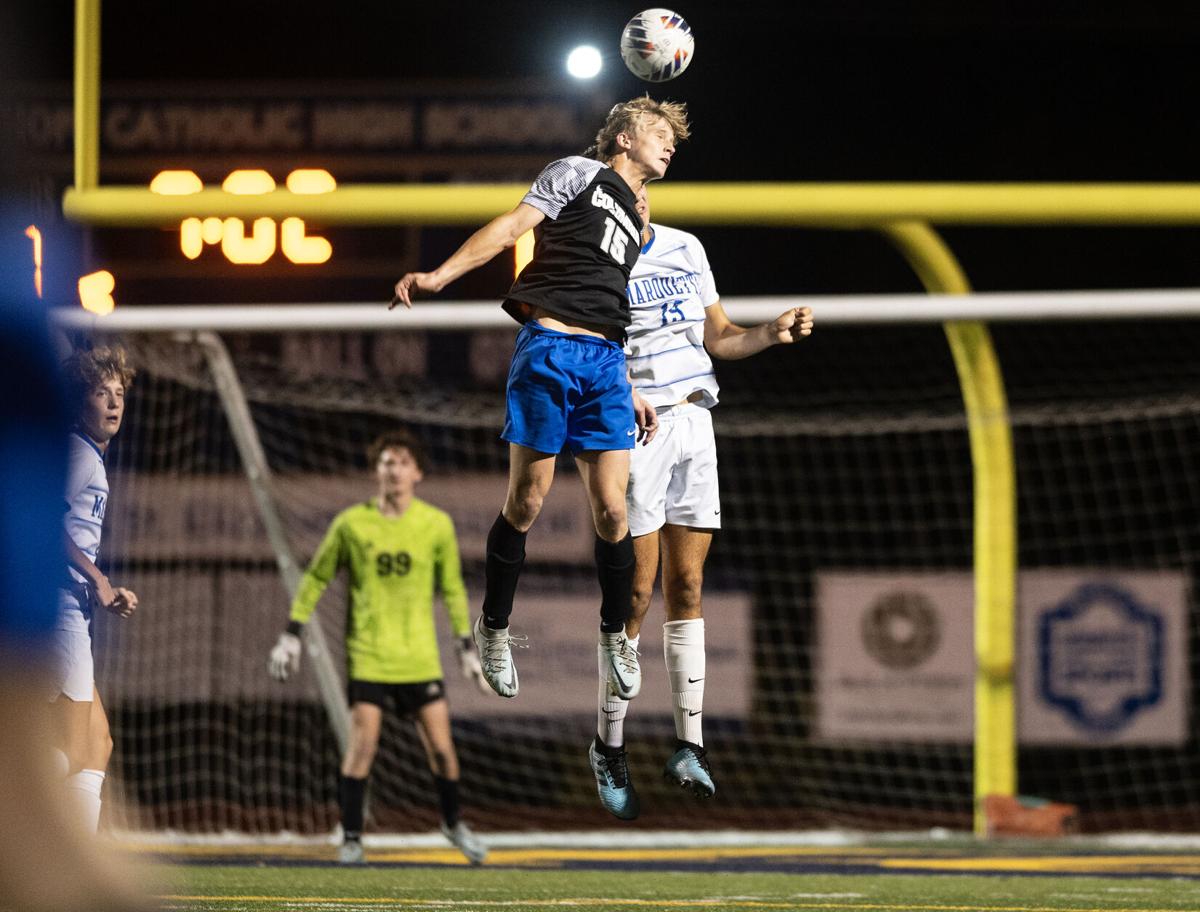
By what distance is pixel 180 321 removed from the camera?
8.31 meters

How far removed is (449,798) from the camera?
8.34 meters

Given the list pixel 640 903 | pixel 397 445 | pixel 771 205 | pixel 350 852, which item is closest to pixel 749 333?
pixel 640 903

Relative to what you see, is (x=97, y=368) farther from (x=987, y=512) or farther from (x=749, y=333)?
(x=987, y=512)

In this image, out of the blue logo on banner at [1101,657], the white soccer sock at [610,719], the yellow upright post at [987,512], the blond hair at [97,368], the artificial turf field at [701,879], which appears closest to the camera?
the white soccer sock at [610,719]

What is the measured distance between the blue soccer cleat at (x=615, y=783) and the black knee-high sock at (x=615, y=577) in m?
0.38

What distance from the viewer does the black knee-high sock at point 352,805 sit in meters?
8.52

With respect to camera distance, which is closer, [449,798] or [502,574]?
[502,574]

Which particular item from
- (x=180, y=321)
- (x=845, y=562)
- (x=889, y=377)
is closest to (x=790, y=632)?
(x=845, y=562)

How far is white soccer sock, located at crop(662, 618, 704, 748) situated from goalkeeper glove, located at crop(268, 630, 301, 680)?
79.5 inches

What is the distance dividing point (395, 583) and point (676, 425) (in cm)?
383

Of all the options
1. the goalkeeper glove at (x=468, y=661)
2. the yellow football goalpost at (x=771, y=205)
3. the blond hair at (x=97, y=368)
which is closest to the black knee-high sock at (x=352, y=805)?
the goalkeeper glove at (x=468, y=661)

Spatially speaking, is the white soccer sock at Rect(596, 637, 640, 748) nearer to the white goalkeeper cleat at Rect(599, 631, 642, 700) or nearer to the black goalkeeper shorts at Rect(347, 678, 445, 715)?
the white goalkeeper cleat at Rect(599, 631, 642, 700)

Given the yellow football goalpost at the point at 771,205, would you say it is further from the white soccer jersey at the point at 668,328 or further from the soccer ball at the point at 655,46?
the soccer ball at the point at 655,46

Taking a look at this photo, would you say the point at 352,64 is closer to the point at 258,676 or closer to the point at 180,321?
the point at 258,676
